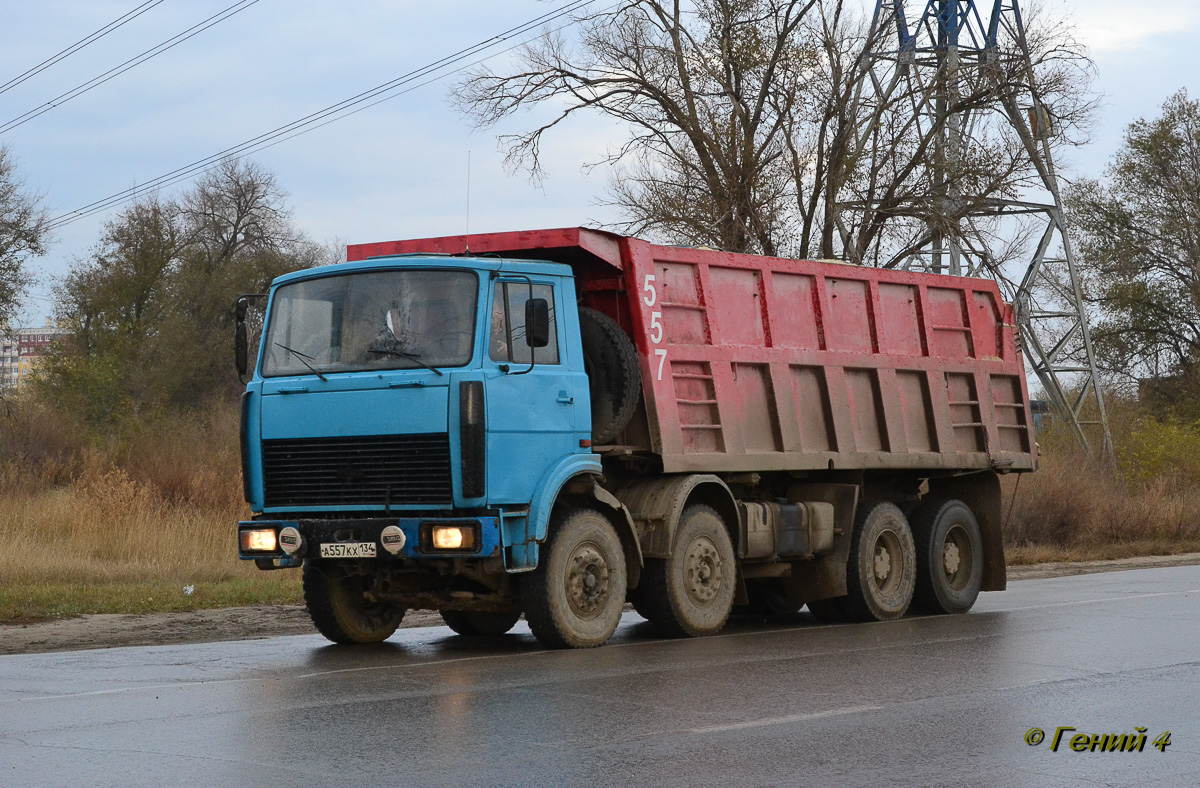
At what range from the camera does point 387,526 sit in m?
9.77

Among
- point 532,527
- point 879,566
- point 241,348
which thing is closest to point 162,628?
point 241,348

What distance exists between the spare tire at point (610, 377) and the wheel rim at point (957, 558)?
4989 millimetres

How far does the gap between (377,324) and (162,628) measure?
420cm

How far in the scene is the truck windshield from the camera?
394 inches

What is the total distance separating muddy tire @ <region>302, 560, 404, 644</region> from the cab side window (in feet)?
6.98

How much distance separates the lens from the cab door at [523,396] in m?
9.88

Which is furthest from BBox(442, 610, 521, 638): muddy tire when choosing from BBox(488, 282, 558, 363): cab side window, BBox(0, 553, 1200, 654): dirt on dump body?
BBox(488, 282, 558, 363): cab side window

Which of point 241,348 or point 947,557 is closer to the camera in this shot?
point 241,348

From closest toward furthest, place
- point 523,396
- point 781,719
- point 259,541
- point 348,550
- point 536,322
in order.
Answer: point 781,719
point 348,550
point 536,322
point 523,396
point 259,541

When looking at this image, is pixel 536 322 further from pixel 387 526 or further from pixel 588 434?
pixel 387 526

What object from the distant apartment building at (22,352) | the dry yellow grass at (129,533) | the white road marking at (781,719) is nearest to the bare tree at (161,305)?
the distant apartment building at (22,352)

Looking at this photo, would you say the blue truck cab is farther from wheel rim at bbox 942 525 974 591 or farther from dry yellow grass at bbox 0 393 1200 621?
wheel rim at bbox 942 525 974 591

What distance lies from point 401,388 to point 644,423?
2221 millimetres

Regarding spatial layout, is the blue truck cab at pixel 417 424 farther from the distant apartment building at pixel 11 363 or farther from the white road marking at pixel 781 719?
the distant apartment building at pixel 11 363
